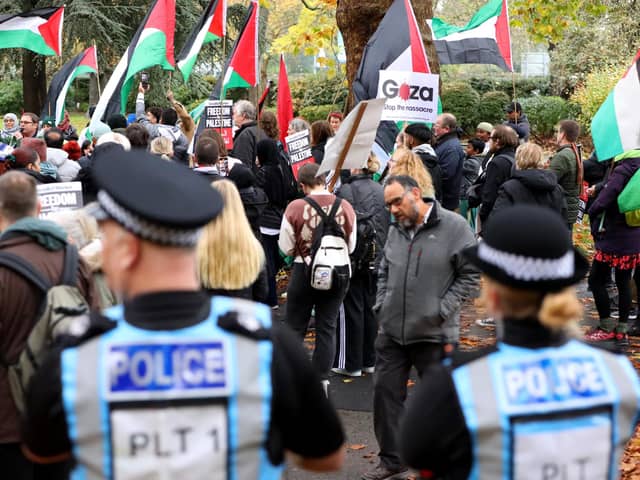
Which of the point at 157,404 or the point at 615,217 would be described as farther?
the point at 615,217

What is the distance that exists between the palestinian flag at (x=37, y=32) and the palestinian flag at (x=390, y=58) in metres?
5.98

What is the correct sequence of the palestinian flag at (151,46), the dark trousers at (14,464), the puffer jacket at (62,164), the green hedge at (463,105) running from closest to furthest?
the dark trousers at (14,464), the puffer jacket at (62,164), the palestinian flag at (151,46), the green hedge at (463,105)

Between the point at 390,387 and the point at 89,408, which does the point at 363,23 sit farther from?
the point at 89,408

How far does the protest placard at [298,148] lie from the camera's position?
989cm

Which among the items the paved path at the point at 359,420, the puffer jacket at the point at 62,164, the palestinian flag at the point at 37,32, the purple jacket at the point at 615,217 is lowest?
the paved path at the point at 359,420

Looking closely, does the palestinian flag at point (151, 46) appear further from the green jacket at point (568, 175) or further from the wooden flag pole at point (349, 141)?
the green jacket at point (568, 175)

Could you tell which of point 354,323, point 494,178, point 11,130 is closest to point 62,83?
point 11,130

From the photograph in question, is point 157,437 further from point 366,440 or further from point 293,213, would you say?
point 293,213

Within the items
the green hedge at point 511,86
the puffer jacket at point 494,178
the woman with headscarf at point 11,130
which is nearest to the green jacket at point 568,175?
the puffer jacket at point 494,178

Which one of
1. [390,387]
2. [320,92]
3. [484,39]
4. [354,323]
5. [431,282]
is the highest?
[484,39]

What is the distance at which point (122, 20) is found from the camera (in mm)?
23547

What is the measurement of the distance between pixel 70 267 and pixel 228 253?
58.1 inches

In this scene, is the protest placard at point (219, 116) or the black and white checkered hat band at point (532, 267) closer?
the black and white checkered hat band at point (532, 267)

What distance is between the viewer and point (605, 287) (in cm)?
941
